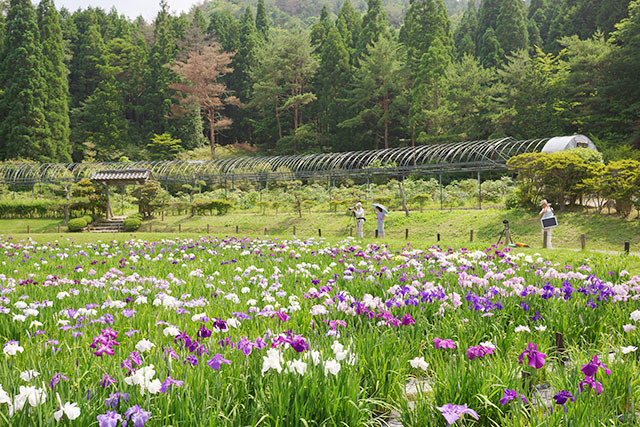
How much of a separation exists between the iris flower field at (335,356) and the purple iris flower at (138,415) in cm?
1

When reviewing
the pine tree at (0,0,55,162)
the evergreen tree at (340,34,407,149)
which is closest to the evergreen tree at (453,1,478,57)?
the evergreen tree at (340,34,407,149)

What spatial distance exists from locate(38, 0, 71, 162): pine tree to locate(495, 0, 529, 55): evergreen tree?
146ft

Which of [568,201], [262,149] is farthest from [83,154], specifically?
[568,201]

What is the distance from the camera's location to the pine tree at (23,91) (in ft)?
124

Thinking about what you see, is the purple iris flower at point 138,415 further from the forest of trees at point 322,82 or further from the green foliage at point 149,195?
the forest of trees at point 322,82

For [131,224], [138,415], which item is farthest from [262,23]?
[138,415]

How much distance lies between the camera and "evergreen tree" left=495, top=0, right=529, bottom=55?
136 ft

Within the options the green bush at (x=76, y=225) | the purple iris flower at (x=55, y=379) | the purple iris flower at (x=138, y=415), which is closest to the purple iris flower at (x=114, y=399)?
the purple iris flower at (x=138, y=415)

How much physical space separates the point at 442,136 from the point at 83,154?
3631 cm

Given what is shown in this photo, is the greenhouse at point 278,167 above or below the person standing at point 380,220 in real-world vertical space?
above

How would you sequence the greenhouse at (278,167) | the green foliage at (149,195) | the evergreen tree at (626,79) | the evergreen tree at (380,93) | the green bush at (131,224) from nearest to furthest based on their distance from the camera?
the green bush at (131,224), the green foliage at (149,195), the evergreen tree at (626,79), the greenhouse at (278,167), the evergreen tree at (380,93)

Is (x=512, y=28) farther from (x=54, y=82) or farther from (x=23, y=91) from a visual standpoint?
(x=23, y=91)

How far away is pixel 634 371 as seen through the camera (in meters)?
2.11

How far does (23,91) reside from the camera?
1506 inches
